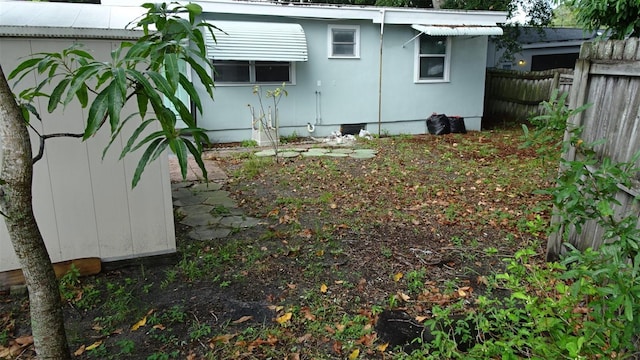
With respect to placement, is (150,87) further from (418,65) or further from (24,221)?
(418,65)

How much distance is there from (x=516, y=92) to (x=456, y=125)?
114 inches

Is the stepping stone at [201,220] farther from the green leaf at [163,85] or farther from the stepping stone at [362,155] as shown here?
the stepping stone at [362,155]

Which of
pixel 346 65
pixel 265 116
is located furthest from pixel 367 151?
pixel 346 65

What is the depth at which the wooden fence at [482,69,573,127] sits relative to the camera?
433 inches

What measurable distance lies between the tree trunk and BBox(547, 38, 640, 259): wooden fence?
270 cm

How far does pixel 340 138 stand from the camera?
9.86m

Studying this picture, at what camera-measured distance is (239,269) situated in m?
3.49

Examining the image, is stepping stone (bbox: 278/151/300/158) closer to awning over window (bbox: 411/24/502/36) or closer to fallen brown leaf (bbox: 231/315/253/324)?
awning over window (bbox: 411/24/502/36)

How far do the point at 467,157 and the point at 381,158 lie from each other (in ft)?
5.27

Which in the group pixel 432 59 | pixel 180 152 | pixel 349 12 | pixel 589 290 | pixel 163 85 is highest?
Answer: pixel 349 12

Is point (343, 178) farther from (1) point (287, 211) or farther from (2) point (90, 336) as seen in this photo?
(2) point (90, 336)

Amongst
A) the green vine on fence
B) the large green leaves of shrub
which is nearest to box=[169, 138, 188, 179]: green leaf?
the large green leaves of shrub

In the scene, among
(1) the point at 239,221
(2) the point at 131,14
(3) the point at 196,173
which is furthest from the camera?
(3) the point at 196,173

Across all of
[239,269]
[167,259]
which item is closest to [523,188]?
[239,269]
